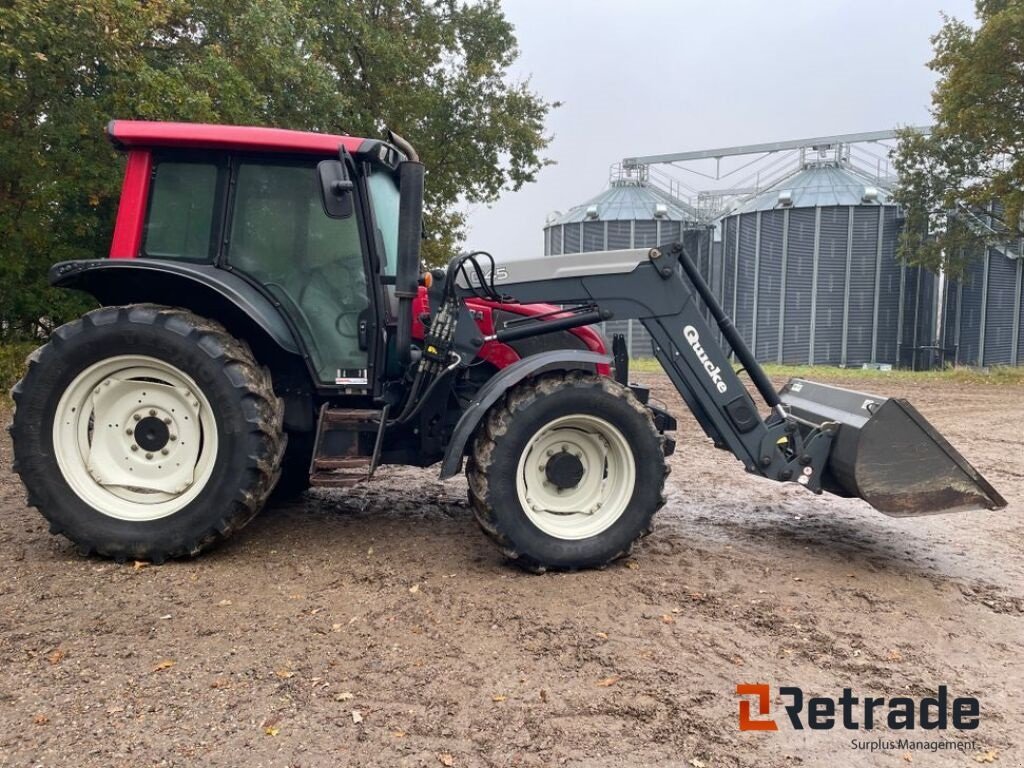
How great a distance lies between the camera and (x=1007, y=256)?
22844 mm

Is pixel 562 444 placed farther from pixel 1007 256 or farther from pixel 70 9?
pixel 1007 256

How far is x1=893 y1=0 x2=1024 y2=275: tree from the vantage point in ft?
49.6

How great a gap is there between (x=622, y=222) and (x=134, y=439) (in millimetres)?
23112

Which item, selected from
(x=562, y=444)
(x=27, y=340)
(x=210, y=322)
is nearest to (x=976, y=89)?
(x=562, y=444)

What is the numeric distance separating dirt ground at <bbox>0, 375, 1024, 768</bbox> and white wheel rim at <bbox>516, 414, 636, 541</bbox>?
0.91ft

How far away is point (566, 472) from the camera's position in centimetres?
396

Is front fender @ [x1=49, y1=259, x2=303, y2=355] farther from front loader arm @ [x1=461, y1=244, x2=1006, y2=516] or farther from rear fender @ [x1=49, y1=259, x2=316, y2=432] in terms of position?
front loader arm @ [x1=461, y1=244, x2=1006, y2=516]

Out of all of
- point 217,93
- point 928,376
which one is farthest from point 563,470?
point 928,376

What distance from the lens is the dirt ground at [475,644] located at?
237 centimetres

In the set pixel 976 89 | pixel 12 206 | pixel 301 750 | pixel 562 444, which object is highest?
pixel 976 89

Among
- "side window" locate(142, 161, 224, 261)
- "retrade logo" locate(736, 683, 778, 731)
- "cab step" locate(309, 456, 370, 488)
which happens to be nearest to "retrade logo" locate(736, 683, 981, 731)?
"retrade logo" locate(736, 683, 778, 731)

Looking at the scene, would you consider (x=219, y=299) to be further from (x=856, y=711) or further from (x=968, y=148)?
(x=968, y=148)

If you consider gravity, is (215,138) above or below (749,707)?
above

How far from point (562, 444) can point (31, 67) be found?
7735mm
